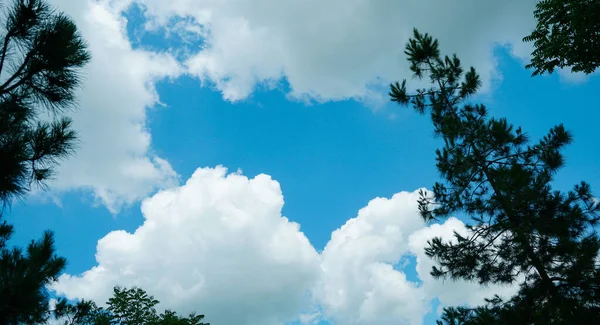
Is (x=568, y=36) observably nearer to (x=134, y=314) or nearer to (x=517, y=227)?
(x=517, y=227)

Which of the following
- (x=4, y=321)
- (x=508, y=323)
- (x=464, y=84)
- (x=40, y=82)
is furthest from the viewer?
(x=464, y=84)

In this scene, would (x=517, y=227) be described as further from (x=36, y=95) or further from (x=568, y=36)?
(x=36, y=95)

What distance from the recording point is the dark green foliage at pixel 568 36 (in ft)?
33.8

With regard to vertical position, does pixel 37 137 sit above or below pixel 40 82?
below

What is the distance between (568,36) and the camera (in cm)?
1138

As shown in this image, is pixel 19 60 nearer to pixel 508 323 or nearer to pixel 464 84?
pixel 508 323

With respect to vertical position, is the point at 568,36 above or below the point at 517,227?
above

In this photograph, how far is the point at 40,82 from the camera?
6.43 metres

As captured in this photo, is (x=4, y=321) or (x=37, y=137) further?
(x=37, y=137)

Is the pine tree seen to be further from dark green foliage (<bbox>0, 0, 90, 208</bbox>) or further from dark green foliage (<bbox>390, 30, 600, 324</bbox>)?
dark green foliage (<bbox>390, 30, 600, 324</bbox>)

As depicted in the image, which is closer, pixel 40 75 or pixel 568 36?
pixel 40 75

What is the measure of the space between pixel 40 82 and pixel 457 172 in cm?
1050

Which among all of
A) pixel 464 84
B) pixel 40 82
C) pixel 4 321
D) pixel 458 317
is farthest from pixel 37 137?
pixel 464 84

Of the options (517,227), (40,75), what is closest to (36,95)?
(40,75)
